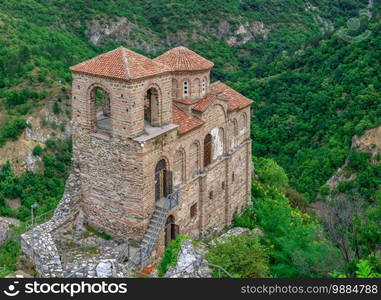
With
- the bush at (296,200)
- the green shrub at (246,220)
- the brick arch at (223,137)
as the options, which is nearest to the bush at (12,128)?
the bush at (296,200)

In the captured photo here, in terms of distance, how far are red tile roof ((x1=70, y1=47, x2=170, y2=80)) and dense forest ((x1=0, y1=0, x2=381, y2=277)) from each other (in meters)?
7.62

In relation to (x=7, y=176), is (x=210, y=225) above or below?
above

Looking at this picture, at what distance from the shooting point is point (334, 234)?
22.0 meters

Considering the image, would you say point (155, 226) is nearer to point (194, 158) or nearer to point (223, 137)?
point (194, 158)

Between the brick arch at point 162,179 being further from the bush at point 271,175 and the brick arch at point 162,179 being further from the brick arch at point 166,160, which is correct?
the bush at point 271,175

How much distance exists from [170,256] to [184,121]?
6.37 metres

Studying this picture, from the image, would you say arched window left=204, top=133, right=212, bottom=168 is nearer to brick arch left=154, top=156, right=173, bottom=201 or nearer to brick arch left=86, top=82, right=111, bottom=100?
brick arch left=154, top=156, right=173, bottom=201

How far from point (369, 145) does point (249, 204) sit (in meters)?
13.6

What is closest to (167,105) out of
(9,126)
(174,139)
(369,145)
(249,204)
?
(174,139)

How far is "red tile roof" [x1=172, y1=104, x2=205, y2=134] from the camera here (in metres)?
23.1

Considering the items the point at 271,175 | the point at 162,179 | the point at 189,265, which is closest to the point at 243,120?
the point at 162,179

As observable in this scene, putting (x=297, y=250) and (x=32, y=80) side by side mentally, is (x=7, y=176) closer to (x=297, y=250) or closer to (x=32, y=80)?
(x=32, y=80)

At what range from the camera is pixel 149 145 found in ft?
68.2

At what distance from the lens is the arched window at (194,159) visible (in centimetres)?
2409
